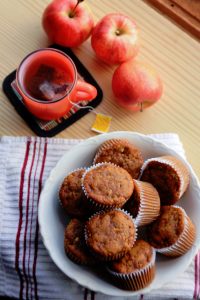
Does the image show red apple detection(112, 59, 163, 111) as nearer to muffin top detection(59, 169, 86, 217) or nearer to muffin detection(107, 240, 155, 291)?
muffin top detection(59, 169, 86, 217)

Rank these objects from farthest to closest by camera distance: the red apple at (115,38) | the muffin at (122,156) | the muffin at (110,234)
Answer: the red apple at (115,38), the muffin at (122,156), the muffin at (110,234)

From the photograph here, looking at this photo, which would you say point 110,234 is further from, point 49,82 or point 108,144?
point 49,82

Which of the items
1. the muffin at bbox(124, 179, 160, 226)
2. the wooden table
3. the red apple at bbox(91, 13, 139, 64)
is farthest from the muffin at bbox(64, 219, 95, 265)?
the red apple at bbox(91, 13, 139, 64)

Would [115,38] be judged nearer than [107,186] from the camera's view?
No

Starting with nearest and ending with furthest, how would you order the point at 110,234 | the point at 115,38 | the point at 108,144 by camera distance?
the point at 110,234, the point at 108,144, the point at 115,38

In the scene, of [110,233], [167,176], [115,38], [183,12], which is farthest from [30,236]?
→ [183,12]

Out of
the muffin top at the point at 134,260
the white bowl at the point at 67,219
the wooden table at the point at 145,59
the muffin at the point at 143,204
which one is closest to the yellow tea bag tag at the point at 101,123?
the wooden table at the point at 145,59

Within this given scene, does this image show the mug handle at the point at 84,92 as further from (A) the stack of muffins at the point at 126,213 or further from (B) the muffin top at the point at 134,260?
(B) the muffin top at the point at 134,260
